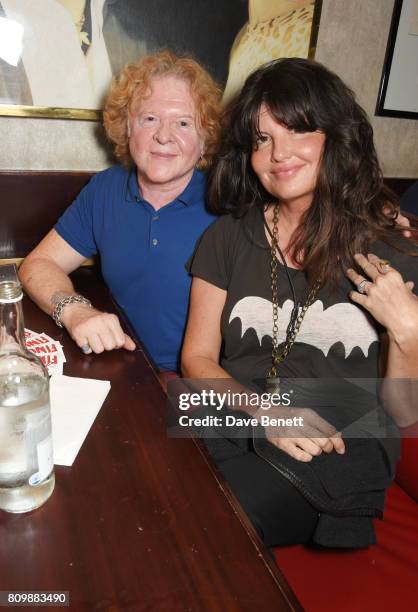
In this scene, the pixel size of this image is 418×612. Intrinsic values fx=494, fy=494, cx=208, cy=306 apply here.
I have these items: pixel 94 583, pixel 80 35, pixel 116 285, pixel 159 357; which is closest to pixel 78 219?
pixel 116 285

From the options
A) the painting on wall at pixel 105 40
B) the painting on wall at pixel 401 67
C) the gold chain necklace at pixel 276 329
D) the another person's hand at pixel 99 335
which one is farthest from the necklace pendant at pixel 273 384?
the painting on wall at pixel 401 67

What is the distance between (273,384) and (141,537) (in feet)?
2.20

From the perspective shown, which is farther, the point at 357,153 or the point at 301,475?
the point at 357,153

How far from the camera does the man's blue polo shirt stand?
4.79 feet

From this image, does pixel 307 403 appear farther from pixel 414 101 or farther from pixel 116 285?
pixel 414 101

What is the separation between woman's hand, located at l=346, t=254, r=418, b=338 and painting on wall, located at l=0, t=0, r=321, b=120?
115 cm

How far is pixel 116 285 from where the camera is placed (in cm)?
156

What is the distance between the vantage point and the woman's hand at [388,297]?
107cm

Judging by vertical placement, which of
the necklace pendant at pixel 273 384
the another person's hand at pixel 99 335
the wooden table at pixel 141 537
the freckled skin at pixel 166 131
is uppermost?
the freckled skin at pixel 166 131

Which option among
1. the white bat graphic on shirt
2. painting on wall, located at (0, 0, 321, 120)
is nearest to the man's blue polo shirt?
the white bat graphic on shirt

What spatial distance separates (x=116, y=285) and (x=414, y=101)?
5.61 ft

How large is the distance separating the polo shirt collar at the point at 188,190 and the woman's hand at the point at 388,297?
569 millimetres

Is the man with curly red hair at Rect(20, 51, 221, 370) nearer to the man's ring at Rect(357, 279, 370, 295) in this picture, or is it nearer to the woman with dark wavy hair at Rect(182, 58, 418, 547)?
the woman with dark wavy hair at Rect(182, 58, 418, 547)

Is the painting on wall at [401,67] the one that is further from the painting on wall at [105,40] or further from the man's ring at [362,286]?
the man's ring at [362,286]
